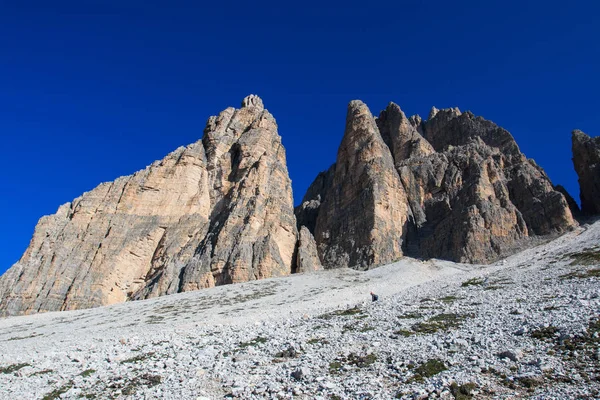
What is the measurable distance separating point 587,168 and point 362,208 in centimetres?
4248

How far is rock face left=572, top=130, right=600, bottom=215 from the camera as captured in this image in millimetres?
67625

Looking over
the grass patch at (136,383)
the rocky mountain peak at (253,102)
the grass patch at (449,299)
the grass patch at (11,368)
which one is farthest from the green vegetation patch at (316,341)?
the rocky mountain peak at (253,102)

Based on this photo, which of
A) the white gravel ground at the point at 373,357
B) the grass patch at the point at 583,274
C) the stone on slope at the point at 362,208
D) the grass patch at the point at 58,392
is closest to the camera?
the white gravel ground at the point at 373,357

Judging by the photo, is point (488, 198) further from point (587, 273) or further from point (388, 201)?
point (587, 273)

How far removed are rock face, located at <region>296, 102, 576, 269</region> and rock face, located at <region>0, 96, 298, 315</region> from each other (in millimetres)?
10976

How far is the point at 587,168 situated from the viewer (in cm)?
7181

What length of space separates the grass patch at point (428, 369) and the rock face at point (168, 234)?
4227 centimetres

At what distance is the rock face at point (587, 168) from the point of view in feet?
222

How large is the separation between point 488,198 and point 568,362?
6195 cm

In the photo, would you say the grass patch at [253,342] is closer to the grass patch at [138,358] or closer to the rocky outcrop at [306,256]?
the grass patch at [138,358]

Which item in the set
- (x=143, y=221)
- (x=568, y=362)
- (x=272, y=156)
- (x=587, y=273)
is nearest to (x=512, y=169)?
(x=272, y=156)

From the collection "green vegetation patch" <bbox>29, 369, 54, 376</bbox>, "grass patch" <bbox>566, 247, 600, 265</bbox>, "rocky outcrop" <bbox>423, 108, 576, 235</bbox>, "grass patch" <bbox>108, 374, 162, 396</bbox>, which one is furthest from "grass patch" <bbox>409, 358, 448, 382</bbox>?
"rocky outcrop" <bbox>423, 108, 576, 235</bbox>

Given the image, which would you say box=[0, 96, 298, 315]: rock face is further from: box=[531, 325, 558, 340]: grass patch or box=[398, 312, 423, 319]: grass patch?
box=[531, 325, 558, 340]: grass patch

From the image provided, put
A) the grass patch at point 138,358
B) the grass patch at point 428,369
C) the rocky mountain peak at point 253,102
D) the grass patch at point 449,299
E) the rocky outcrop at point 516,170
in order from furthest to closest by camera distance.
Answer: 1. the rocky mountain peak at point 253,102
2. the rocky outcrop at point 516,170
3. the grass patch at point 449,299
4. the grass patch at point 138,358
5. the grass patch at point 428,369
